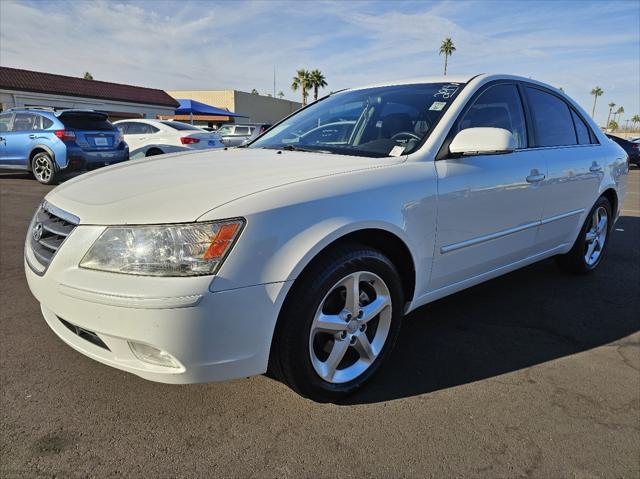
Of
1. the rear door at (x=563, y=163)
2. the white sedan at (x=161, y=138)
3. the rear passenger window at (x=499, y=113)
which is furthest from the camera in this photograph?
the white sedan at (x=161, y=138)

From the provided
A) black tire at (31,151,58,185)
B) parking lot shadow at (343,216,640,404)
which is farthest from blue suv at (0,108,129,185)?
parking lot shadow at (343,216,640,404)

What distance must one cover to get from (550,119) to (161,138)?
9553 mm

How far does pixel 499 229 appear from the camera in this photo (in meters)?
2.88

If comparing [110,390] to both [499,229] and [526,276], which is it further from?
[526,276]

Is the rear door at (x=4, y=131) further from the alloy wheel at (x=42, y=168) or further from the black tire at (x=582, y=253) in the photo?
the black tire at (x=582, y=253)

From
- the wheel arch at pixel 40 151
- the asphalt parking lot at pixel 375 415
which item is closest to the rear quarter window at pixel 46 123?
the wheel arch at pixel 40 151

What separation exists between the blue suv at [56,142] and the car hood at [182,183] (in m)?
7.36

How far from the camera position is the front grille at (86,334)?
6.34ft

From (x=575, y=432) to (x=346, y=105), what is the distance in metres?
2.42

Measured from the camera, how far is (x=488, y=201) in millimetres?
2736

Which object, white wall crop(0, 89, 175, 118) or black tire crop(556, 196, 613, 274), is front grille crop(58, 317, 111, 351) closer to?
black tire crop(556, 196, 613, 274)

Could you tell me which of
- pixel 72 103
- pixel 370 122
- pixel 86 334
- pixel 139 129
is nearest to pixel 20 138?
A: pixel 139 129

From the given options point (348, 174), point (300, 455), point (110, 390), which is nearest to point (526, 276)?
point (348, 174)

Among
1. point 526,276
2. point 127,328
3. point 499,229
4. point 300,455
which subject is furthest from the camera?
point 526,276
